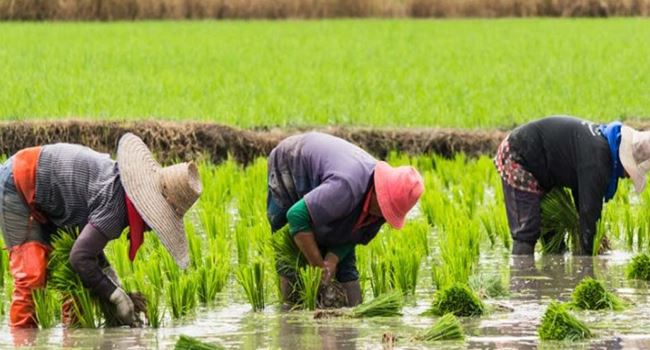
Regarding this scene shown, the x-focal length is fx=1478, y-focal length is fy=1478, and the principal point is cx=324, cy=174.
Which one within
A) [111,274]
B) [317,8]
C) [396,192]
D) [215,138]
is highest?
[317,8]

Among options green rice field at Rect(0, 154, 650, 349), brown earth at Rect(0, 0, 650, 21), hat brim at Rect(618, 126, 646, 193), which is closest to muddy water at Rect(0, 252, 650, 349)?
green rice field at Rect(0, 154, 650, 349)

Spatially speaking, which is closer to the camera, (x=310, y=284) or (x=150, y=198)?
(x=150, y=198)

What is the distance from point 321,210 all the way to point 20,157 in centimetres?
123

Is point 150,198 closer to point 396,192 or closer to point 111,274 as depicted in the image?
point 111,274

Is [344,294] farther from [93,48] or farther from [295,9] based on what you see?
[295,9]

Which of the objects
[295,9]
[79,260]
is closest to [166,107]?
[79,260]

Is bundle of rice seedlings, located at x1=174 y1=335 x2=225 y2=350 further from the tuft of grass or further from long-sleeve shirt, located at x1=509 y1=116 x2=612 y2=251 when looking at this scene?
long-sleeve shirt, located at x1=509 y1=116 x2=612 y2=251

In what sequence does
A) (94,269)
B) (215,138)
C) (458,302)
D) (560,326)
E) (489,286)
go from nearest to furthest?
(560,326) < (94,269) < (458,302) < (489,286) < (215,138)

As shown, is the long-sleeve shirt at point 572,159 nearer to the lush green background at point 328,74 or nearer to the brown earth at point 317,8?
the lush green background at point 328,74

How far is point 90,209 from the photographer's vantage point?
18.9ft

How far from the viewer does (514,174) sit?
7.93m

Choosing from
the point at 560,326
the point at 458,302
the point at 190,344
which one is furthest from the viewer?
the point at 458,302

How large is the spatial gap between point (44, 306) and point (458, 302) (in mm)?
1671

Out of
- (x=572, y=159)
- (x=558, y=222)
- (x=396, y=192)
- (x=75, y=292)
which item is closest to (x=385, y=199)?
(x=396, y=192)
